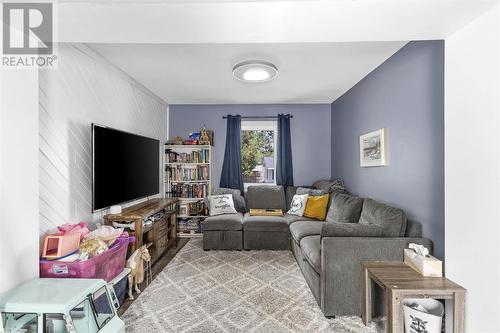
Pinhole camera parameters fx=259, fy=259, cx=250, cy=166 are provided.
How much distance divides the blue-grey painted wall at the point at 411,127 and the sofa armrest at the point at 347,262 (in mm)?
351

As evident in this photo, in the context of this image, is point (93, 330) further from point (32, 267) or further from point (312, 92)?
point (312, 92)

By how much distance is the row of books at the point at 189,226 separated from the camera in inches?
181

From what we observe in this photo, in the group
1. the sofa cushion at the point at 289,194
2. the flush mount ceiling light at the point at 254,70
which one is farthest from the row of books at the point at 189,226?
the flush mount ceiling light at the point at 254,70

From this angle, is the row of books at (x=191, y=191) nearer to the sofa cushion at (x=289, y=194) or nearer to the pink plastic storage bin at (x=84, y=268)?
the sofa cushion at (x=289, y=194)

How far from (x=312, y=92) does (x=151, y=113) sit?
2625 mm

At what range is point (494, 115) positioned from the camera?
55.9 inches

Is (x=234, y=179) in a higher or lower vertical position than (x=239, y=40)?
lower

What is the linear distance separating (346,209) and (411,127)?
116 centimetres

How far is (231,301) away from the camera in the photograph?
7.92 ft

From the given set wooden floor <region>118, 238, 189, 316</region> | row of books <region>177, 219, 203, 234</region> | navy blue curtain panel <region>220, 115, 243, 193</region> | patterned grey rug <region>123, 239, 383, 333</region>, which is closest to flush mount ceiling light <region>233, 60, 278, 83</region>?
navy blue curtain panel <region>220, 115, 243, 193</region>

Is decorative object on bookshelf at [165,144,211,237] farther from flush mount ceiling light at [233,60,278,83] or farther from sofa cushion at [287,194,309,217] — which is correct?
flush mount ceiling light at [233,60,278,83]

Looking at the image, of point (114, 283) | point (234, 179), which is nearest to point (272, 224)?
point (234, 179)

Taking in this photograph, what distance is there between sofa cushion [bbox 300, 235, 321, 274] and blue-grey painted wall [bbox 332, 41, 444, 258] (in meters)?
0.90

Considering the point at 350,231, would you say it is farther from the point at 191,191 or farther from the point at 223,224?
the point at 191,191
